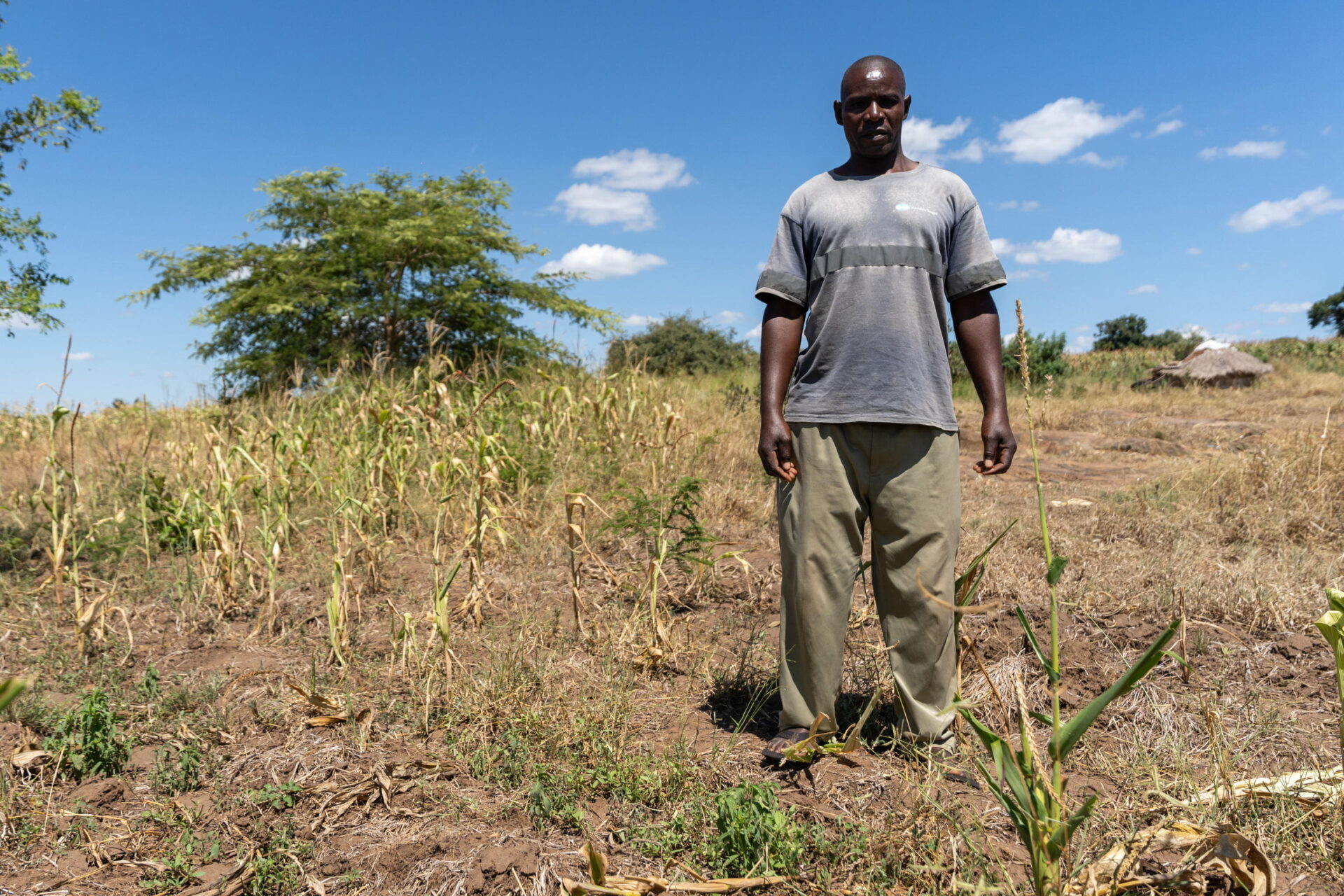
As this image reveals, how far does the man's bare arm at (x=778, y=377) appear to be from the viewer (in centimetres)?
242

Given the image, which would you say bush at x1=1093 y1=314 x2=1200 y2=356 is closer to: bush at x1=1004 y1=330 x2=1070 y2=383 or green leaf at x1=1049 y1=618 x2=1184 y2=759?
bush at x1=1004 y1=330 x2=1070 y2=383

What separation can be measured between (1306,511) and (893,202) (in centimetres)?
389

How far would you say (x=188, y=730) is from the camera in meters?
2.60

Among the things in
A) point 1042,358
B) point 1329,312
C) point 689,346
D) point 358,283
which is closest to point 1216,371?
point 1042,358

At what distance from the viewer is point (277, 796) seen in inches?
88.0

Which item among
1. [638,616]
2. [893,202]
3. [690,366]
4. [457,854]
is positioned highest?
[690,366]

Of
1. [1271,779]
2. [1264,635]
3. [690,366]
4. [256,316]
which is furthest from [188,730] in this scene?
[690,366]

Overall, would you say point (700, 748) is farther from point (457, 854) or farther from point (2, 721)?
point (2, 721)

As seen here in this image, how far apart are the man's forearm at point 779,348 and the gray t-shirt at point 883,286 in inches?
1.5

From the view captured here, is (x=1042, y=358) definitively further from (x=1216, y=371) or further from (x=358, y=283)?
(x=358, y=283)

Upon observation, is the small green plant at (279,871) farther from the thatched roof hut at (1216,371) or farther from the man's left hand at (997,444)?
the thatched roof hut at (1216,371)

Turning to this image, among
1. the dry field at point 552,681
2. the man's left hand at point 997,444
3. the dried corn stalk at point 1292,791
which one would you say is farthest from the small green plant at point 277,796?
the dried corn stalk at point 1292,791

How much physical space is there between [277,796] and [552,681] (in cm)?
88

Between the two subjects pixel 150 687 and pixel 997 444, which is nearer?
pixel 997 444
